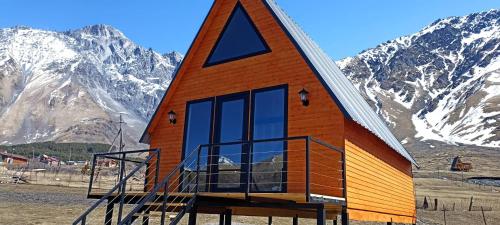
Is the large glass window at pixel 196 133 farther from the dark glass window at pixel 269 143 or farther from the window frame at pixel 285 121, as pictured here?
the dark glass window at pixel 269 143

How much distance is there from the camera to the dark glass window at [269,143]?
12.1 meters

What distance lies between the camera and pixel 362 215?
12219 millimetres

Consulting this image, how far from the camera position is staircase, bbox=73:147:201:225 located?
32.3 ft

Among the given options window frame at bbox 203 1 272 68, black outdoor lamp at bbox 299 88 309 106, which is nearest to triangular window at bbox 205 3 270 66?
window frame at bbox 203 1 272 68

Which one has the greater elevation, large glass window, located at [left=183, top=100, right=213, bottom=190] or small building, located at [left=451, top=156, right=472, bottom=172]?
small building, located at [left=451, top=156, right=472, bottom=172]

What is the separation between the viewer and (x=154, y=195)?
10.2 meters

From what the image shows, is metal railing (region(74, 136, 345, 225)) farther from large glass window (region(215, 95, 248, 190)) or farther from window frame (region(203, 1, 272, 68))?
window frame (region(203, 1, 272, 68))

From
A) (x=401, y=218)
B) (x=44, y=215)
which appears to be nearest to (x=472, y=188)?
(x=401, y=218)

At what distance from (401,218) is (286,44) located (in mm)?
8582

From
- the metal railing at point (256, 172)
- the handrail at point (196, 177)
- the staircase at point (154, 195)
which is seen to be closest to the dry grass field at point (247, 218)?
the staircase at point (154, 195)

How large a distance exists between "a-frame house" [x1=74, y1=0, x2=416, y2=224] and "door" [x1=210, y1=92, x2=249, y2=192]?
30 mm

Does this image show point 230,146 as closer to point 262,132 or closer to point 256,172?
point 262,132

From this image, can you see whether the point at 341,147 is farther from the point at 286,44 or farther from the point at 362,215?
the point at 286,44

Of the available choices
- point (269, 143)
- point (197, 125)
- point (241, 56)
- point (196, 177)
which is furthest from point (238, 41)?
point (196, 177)
